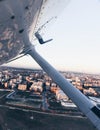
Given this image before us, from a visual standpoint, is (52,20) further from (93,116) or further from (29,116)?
(29,116)

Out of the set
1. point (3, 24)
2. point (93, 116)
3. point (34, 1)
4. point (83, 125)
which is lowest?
point (83, 125)

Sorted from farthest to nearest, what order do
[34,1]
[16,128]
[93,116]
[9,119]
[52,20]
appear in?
[9,119], [16,128], [52,20], [93,116], [34,1]

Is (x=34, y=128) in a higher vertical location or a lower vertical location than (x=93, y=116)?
lower

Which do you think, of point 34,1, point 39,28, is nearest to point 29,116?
point 39,28

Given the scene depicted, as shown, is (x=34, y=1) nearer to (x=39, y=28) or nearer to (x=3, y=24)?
(x=3, y=24)

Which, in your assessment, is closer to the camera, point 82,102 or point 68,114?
point 82,102

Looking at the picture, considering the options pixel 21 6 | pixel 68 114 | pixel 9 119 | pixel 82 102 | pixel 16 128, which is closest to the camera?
pixel 21 6
